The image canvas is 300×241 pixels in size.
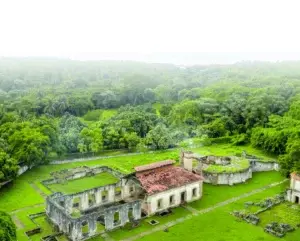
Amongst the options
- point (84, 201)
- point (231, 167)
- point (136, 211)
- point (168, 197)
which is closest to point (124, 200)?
point (84, 201)

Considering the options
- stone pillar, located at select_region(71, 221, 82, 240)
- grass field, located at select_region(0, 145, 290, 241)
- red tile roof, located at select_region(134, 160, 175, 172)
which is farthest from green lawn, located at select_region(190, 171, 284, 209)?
stone pillar, located at select_region(71, 221, 82, 240)

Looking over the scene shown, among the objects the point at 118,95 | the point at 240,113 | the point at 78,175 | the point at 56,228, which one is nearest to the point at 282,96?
the point at 240,113

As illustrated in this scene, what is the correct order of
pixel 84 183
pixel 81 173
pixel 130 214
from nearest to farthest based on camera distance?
pixel 130 214 < pixel 84 183 < pixel 81 173

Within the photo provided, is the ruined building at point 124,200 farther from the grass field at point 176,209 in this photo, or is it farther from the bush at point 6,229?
the bush at point 6,229

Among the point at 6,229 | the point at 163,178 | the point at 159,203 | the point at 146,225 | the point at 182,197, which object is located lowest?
the point at 146,225

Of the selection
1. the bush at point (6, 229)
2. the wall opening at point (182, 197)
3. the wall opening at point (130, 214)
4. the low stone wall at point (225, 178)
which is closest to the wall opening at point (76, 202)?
the wall opening at point (130, 214)

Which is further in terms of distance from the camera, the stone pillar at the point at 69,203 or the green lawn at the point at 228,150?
the green lawn at the point at 228,150

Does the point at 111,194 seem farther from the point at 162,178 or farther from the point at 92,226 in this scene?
the point at 92,226
